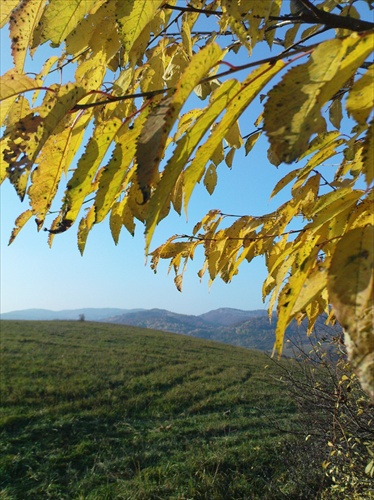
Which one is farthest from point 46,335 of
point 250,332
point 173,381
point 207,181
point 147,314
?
point 147,314

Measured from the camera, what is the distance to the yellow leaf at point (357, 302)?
0.44 metres

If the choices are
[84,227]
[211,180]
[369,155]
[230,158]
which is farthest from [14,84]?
[230,158]

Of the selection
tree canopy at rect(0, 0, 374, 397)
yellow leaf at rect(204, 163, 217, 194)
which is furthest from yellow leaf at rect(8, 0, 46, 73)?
yellow leaf at rect(204, 163, 217, 194)

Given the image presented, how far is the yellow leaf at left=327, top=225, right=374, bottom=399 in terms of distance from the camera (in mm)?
436

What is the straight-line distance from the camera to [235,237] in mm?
1453

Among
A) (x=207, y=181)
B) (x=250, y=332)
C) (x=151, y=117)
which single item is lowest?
(x=250, y=332)

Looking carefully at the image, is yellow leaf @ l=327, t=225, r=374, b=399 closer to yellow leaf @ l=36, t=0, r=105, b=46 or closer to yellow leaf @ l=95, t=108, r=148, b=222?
yellow leaf @ l=95, t=108, r=148, b=222

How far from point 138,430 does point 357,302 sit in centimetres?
942

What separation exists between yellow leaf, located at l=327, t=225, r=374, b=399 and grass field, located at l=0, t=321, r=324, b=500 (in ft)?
11.7

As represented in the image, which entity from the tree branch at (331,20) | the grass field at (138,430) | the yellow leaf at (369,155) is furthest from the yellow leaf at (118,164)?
the grass field at (138,430)

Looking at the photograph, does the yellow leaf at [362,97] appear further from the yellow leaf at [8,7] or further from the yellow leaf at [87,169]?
the yellow leaf at [8,7]

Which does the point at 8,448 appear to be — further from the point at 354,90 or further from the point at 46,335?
the point at 46,335

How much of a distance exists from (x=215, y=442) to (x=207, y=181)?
25.6 feet

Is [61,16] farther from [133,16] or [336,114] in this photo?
[336,114]
